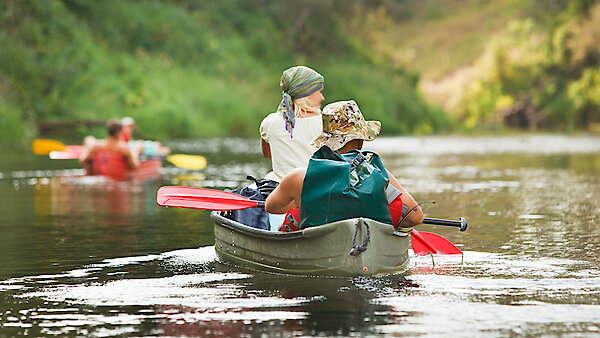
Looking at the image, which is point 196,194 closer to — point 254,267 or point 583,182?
point 254,267

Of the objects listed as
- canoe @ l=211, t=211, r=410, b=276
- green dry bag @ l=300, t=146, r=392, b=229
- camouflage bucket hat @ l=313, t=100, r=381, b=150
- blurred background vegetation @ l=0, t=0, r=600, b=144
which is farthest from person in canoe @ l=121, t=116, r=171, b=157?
green dry bag @ l=300, t=146, r=392, b=229

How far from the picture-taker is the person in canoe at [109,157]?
20484mm

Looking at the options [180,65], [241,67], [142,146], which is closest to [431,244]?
[142,146]

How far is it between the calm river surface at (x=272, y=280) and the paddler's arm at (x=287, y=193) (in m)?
0.58

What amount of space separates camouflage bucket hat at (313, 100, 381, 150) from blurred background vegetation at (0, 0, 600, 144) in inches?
1003

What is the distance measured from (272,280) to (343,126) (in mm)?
1335

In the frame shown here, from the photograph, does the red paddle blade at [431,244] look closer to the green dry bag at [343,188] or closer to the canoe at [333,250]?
the canoe at [333,250]

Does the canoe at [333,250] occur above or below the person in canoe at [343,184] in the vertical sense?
below

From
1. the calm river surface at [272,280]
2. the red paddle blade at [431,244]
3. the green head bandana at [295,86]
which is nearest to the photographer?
the calm river surface at [272,280]

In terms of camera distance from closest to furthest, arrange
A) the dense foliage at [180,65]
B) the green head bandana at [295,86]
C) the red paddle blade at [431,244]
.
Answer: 1. the green head bandana at [295,86]
2. the red paddle blade at [431,244]
3. the dense foliage at [180,65]

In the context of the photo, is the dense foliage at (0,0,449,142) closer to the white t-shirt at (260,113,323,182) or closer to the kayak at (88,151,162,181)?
the kayak at (88,151,162,181)

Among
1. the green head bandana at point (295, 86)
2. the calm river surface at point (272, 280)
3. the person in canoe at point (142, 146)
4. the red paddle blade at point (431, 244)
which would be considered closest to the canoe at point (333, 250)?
the calm river surface at point (272, 280)

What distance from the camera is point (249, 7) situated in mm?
60156

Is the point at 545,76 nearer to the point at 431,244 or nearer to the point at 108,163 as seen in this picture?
the point at 108,163
